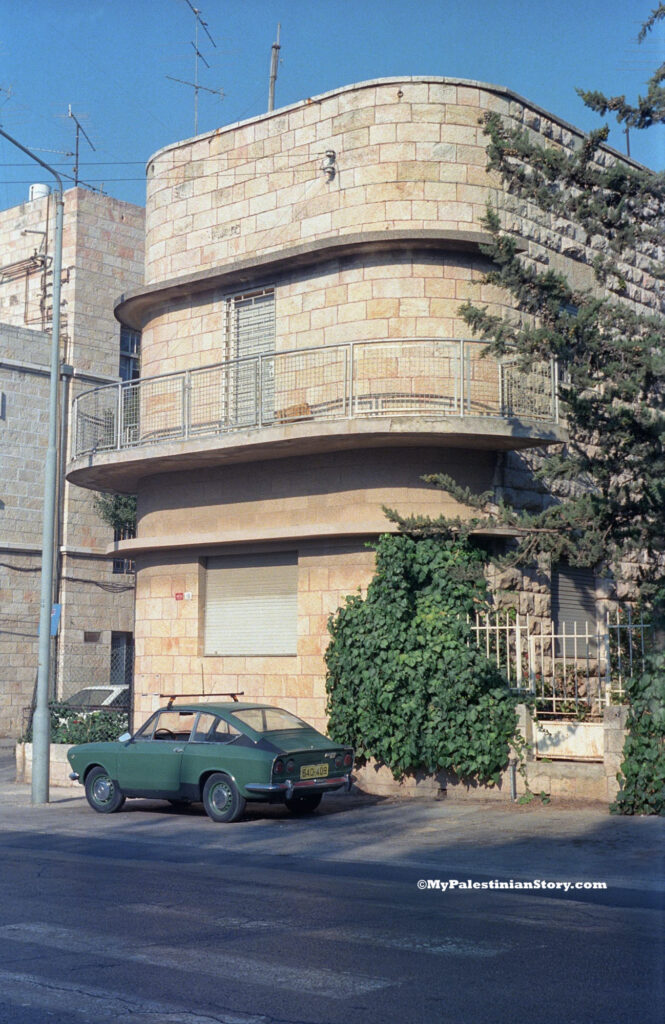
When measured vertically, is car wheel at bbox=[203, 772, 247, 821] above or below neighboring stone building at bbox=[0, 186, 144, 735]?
below

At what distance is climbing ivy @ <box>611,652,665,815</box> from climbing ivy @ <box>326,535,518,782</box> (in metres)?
1.94

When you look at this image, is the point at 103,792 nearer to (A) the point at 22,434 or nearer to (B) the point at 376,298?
(B) the point at 376,298

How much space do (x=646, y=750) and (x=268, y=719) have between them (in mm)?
4685


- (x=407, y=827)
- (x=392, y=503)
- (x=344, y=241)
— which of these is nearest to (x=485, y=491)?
(x=392, y=503)

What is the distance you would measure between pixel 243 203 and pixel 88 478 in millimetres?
5403

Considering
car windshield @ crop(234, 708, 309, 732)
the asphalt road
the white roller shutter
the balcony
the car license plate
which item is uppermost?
the balcony

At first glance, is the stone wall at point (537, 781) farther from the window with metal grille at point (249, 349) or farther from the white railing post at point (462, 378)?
the window with metal grille at point (249, 349)

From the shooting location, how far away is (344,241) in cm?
1766

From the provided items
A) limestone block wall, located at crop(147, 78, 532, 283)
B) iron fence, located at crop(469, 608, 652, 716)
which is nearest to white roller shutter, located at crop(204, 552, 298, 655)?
iron fence, located at crop(469, 608, 652, 716)

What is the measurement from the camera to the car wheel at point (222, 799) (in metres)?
14.6

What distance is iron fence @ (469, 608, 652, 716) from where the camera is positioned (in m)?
14.8

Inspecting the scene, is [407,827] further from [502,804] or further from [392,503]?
[392,503]

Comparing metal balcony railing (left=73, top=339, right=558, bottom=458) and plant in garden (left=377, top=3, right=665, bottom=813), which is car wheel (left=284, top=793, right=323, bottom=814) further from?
metal balcony railing (left=73, top=339, right=558, bottom=458)

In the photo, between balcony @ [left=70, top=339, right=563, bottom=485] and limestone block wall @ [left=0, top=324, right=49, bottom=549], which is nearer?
balcony @ [left=70, top=339, right=563, bottom=485]
